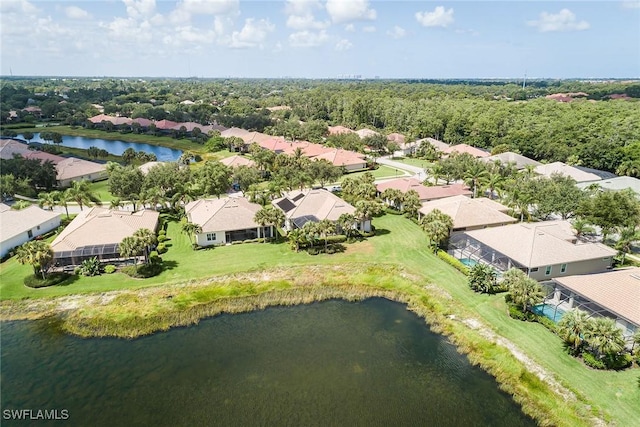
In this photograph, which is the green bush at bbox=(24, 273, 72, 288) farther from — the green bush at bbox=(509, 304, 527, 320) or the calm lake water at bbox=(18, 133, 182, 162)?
the calm lake water at bbox=(18, 133, 182, 162)

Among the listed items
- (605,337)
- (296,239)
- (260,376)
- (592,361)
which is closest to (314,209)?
(296,239)

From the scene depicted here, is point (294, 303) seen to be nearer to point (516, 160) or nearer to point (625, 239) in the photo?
point (625, 239)

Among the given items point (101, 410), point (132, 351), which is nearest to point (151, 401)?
point (101, 410)

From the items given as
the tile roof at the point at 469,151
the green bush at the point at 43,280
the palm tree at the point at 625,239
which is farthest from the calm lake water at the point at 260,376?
the tile roof at the point at 469,151

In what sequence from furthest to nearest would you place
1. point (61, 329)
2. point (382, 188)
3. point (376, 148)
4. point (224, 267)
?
point (376, 148) < point (382, 188) < point (224, 267) < point (61, 329)

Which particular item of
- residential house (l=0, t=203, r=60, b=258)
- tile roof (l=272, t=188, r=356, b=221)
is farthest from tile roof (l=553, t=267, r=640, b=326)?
residential house (l=0, t=203, r=60, b=258)

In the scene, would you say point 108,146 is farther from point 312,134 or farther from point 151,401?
point 151,401

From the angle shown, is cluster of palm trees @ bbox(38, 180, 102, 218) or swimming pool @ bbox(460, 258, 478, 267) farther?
cluster of palm trees @ bbox(38, 180, 102, 218)
